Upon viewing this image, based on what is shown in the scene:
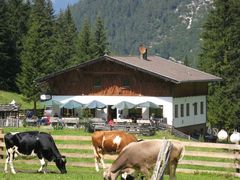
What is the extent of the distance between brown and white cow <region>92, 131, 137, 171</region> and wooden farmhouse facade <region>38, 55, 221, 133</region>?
999 inches

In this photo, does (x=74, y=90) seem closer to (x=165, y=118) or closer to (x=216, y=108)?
(x=165, y=118)

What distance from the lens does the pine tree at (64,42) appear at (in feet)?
287

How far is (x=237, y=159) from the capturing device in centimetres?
2050

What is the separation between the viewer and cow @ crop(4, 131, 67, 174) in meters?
19.6

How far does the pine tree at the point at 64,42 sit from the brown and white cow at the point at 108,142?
208ft

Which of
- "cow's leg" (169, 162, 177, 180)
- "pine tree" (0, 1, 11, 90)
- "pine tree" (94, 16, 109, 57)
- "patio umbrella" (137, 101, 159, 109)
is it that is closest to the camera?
"cow's leg" (169, 162, 177, 180)

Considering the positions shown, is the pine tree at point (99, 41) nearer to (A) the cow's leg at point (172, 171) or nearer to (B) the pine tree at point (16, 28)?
(B) the pine tree at point (16, 28)

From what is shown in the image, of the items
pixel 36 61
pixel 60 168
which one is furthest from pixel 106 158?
pixel 36 61

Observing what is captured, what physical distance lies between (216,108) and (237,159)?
3489 centimetres

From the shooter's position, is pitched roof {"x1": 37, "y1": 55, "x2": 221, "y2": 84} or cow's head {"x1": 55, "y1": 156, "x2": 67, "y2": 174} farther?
pitched roof {"x1": 37, "y1": 55, "x2": 221, "y2": 84}

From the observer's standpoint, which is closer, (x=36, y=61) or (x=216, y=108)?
(x=216, y=108)

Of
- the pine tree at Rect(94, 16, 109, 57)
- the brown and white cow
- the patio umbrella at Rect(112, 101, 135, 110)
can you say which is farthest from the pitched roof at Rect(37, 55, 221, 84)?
the pine tree at Rect(94, 16, 109, 57)

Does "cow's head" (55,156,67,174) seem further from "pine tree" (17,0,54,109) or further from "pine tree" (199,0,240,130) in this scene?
"pine tree" (17,0,54,109)

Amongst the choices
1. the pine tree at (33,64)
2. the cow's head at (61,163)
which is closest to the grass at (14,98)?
the pine tree at (33,64)
